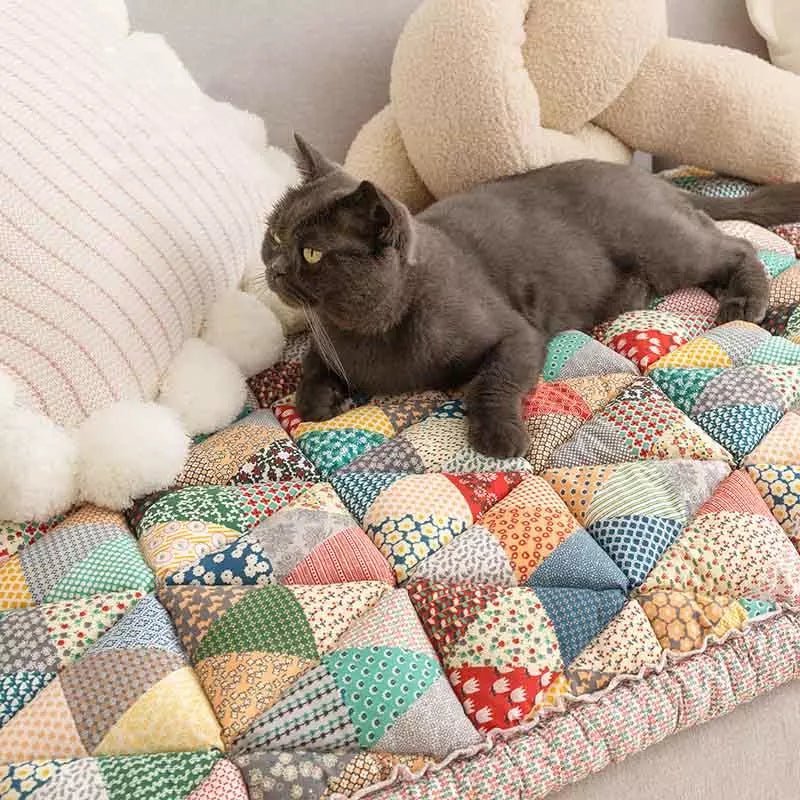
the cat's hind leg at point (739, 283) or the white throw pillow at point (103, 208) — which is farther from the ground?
the white throw pillow at point (103, 208)

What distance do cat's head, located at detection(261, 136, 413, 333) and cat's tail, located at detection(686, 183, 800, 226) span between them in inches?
25.3

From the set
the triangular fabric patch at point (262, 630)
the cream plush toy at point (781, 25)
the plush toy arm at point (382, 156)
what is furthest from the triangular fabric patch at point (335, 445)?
the cream plush toy at point (781, 25)

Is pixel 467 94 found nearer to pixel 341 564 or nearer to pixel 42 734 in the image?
pixel 341 564

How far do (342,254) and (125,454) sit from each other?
33cm

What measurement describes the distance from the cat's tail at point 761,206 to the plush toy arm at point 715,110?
8 centimetres

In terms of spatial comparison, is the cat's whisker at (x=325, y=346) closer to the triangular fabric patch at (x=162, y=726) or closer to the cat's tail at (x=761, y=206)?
the triangular fabric patch at (x=162, y=726)

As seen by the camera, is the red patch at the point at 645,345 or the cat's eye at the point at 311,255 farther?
the red patch at the point at 645,345

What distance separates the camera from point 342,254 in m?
1.03

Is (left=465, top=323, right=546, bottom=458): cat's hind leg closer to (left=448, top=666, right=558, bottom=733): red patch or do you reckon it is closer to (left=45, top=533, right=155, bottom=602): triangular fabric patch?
(left=448, top=666, right=558, bottom=733): red patch

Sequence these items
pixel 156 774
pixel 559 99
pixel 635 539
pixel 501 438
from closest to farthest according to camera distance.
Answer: pixel 156 774
pixel 635 539
pixel 501 438
pixel 559 99

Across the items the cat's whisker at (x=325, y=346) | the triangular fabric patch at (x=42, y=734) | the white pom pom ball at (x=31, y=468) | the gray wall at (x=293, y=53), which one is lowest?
the triangular fabric patch at (x=42, y=734)

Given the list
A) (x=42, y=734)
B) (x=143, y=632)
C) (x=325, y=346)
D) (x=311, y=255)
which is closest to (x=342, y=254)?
(x=311, y=255)

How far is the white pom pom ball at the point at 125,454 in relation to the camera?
940 millimetres

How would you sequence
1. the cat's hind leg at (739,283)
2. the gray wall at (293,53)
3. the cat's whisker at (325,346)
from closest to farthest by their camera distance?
the cat's whisker at (325,346)
the cat's hind leg at (739,283)
the gray wall at (293,53)
